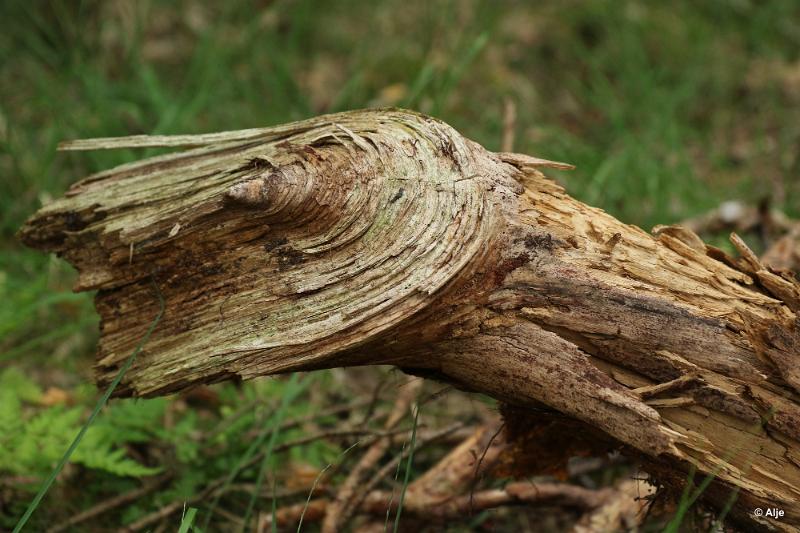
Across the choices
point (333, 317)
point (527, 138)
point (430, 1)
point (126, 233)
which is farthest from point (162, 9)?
point (333, 317)

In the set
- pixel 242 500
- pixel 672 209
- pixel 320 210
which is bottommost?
pixel 242 500

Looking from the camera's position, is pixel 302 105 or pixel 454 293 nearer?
pixel 454 293

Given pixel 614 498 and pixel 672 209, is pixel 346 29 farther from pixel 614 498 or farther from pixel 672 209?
pixel 614 498

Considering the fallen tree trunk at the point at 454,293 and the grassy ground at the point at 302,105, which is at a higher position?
the fallen tree trunk at the point at 454,293

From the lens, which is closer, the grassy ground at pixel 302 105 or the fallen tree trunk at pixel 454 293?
the fallen tree trunk at pixel 454 293
